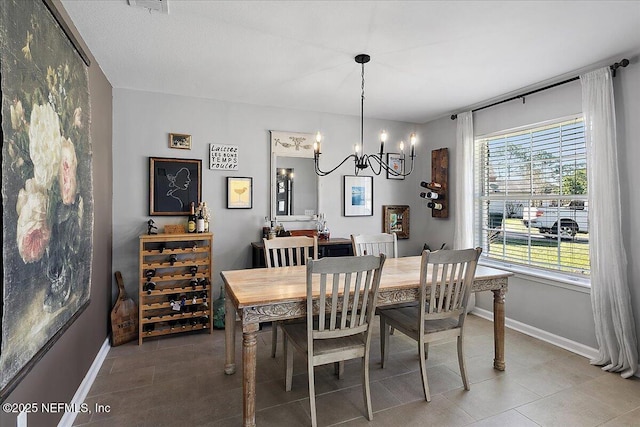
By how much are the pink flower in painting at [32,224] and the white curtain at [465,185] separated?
3986 millimetres

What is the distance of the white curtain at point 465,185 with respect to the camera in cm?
407

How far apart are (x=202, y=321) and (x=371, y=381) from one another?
1906 millimetres

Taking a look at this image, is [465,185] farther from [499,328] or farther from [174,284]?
[174,284]

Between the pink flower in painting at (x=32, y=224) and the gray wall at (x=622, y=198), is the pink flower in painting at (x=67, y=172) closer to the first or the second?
the pink flower in painting at (x=32, y=224)

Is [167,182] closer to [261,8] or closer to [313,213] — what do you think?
[313,213]

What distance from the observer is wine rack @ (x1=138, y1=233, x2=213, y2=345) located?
10.7 ft

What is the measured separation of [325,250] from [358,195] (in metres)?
1.08

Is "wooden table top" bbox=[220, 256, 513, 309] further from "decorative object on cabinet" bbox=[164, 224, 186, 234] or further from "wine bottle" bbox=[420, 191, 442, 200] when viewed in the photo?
"wine bottle" bbox=[420, 191, 442, 200]

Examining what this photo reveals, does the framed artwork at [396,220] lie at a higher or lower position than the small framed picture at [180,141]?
lower

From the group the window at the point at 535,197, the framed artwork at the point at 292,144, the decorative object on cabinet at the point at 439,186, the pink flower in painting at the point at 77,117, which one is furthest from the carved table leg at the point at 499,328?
the pink flower in painting at the point at 77,117

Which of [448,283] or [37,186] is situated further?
[448,283]

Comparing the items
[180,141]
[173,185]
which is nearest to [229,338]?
[173,185]

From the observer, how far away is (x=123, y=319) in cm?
321

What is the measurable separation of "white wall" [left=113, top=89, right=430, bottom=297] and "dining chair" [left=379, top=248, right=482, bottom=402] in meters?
2.15
